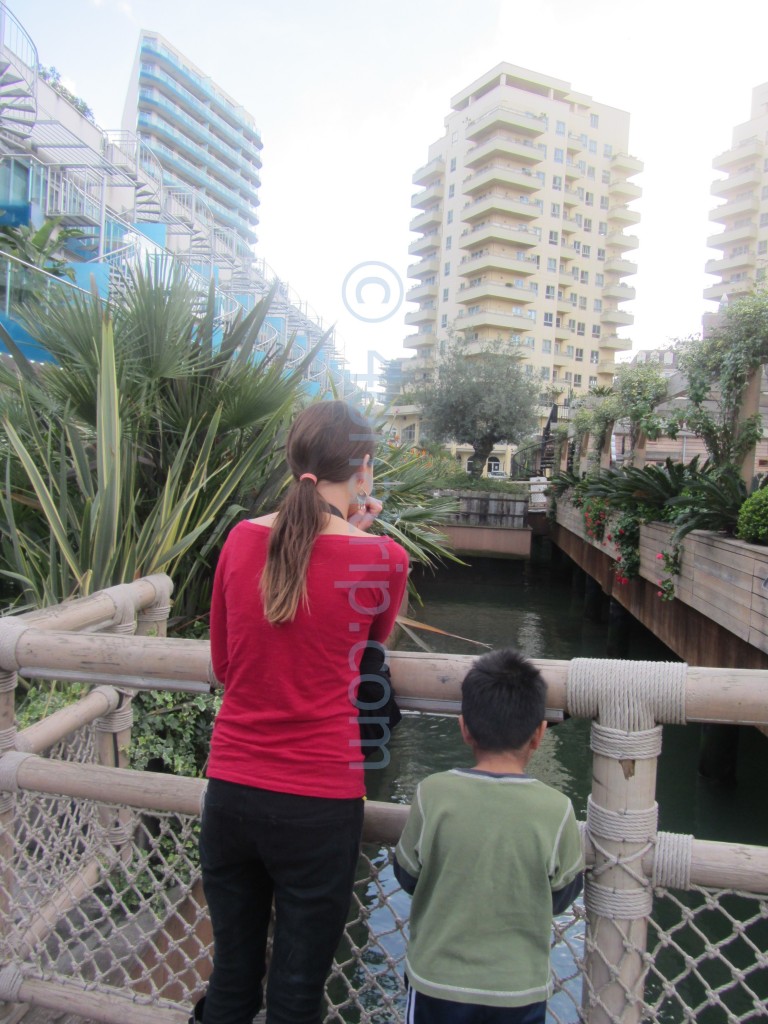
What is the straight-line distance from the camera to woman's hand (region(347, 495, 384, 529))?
1.37 meters

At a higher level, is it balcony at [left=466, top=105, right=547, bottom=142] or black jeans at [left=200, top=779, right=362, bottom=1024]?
balcony at [left=466, top=105, right=547, bottom=142]

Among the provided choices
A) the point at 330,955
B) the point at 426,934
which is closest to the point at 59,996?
the point at 330,955

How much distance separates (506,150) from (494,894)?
45.0 meters

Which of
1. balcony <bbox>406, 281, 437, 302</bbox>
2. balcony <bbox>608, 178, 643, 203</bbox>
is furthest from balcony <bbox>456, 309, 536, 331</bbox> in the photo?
balcony <bbox>608, 178, 643, 203</bbox>

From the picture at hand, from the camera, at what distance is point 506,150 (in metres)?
41.0

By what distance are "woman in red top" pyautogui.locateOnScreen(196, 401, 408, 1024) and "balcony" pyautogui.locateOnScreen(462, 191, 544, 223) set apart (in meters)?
43.7

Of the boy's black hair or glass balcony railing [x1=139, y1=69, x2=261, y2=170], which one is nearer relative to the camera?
the boy's black hair

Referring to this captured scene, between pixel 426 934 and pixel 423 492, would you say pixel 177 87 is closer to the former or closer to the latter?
pixel 423 492

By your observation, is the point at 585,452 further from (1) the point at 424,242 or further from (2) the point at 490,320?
(2) the point at 490,320

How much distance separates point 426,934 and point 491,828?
0.62ft

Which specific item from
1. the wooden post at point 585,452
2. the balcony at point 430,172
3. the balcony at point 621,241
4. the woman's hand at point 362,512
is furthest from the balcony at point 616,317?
the woman's hand at point 362,512

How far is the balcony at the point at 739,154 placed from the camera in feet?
178

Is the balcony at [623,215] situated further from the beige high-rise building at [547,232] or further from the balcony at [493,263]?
the balcony at [493,263]

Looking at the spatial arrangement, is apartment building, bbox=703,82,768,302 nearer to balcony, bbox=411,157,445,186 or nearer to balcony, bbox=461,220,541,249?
balcony, bbox=461,220,541,249
